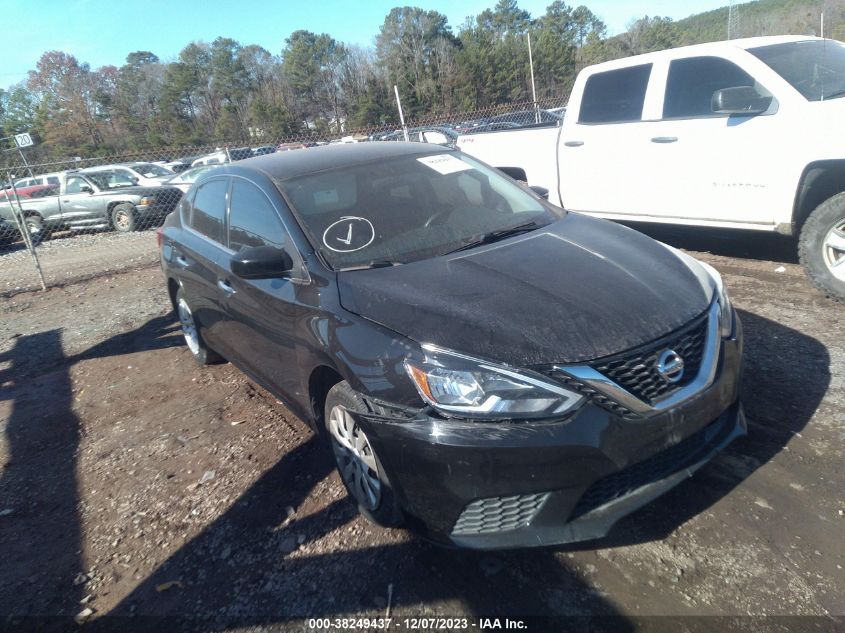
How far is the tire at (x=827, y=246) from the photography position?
4.61m

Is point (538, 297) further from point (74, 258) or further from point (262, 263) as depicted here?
point (74, 258)

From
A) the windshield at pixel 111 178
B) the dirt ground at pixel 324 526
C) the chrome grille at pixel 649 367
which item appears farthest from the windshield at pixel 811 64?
the windshield at pixel 111 178

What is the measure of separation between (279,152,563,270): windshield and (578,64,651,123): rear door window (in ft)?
9.23

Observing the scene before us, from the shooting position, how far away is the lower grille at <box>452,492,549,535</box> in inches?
90.7

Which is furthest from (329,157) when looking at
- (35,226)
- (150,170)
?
(150,170)

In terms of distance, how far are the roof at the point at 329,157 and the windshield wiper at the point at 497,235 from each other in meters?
0.98

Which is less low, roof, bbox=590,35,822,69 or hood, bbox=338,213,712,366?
roof, bbox=590,35,822,69

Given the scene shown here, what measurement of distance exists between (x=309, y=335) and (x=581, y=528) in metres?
1.50

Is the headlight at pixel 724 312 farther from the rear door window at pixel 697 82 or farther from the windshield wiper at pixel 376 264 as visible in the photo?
the rear door window at pixel 697 82

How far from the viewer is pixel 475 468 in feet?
7.39

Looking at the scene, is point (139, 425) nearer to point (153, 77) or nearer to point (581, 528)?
point (581, 528)

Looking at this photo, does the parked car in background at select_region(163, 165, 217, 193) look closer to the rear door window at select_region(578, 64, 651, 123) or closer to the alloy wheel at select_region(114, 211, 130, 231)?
the alloy wheel at select_region(114, 211, 130, 231)

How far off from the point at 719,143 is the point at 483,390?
4.28 metres

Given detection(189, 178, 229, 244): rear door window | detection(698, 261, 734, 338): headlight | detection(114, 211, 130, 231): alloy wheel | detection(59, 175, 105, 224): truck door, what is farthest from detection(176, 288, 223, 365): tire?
detection(59, 175, 105, 224): truck door
